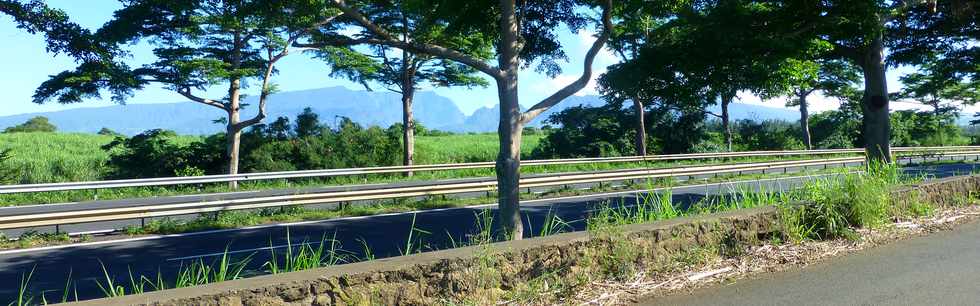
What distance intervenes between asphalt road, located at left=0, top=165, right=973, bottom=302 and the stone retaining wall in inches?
53.7

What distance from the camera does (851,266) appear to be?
5.69 metres

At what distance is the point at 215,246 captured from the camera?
10.5m

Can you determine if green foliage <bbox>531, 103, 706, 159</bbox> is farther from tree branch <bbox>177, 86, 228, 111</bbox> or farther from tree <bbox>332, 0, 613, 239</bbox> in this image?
tree <bbox>332, 0, 613, 239</bbox>

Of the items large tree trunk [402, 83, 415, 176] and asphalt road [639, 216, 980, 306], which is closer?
asphalt road [639, 216, 980, 306]

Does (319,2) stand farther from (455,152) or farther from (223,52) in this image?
(455,152)

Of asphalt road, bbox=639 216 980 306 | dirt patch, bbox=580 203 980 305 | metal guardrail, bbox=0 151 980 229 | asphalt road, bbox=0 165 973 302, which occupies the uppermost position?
metal guardrail, bbox=0 151 980 229

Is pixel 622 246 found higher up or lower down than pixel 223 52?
lower down

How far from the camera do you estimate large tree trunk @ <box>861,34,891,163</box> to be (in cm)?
1285

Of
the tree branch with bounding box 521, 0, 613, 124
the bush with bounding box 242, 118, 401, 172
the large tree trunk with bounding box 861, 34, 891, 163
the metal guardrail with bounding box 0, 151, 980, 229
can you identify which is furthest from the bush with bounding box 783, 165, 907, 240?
the bush with bounding box 242, 118, 401, 172

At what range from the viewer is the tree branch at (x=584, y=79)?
772 centimetres

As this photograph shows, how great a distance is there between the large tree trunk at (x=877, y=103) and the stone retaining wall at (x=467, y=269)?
28.0 feet

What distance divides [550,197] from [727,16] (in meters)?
7.23

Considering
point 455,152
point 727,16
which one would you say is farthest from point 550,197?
point 455,152

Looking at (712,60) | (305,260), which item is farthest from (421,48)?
(712,60)
